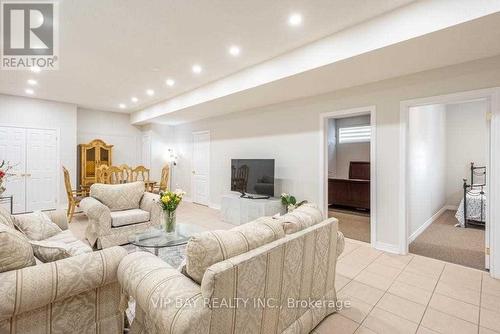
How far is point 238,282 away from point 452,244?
407 cm

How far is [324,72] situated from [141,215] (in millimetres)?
3322

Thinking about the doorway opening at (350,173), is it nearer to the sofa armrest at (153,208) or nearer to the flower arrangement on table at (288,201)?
the flower arrangement on table at (288,201)

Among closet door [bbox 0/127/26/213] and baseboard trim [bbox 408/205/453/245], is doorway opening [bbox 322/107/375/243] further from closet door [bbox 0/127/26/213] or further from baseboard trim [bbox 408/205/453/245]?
closet door [bbox 0/127/26/213]

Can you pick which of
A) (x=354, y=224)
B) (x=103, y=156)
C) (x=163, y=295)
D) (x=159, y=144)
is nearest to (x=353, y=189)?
(x=354, y=224)

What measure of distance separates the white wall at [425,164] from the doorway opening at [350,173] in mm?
957

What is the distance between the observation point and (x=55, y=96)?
18.9 ft

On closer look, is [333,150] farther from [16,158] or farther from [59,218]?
[16,158]

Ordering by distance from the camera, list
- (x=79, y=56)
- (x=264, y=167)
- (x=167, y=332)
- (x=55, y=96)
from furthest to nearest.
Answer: (x=55, y=96) < (x=264, y=167) < (x=79, y=56) < (x=167, y=332)

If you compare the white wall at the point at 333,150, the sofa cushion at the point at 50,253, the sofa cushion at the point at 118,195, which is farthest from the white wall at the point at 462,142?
the sofa cushion at the point at 50,253

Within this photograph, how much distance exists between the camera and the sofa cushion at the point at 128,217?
344cm

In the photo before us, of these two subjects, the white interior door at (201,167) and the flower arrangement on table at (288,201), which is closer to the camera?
the flower arrangement on table at (288,201)

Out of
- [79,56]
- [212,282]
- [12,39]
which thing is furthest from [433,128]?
[12,39]

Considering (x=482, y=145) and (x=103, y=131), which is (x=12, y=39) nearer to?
(x=103, y=131)

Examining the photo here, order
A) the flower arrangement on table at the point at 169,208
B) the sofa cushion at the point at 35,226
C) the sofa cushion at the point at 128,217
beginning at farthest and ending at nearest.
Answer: the sofa cushion at the point at 128,217 < the flower arrangement on table at the point at 169,208 < the sofa cushion at the point at 35,226
